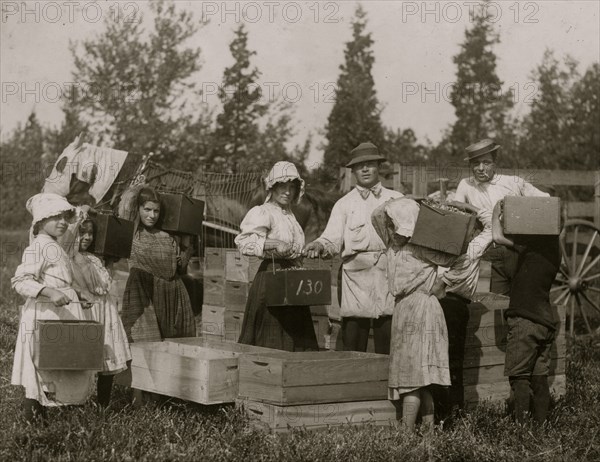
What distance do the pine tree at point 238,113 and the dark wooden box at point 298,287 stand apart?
65.4 feet

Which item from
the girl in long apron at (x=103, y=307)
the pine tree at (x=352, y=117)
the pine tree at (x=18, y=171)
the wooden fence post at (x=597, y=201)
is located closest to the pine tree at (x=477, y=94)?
the pine tree at (x=352, y=117)

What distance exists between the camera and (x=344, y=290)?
7055 mm

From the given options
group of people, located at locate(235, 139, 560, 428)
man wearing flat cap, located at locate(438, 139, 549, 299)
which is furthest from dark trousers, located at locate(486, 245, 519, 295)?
group of people, located at locate(235, 139, 560, 428)

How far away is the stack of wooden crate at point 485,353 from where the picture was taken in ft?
23.0

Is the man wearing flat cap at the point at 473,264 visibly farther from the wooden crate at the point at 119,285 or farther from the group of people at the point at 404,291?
the wooden crate at the point at 119,285

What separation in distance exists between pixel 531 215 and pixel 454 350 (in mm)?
1313

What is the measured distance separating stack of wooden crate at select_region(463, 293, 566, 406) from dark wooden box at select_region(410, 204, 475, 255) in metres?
1.24

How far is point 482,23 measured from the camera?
39344 mm

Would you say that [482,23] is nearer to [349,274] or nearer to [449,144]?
[449,144]

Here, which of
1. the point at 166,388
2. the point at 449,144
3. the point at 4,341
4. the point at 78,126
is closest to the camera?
the point at 166,388

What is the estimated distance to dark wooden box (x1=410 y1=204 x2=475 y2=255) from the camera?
5.91 meters

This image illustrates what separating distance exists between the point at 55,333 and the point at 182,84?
20.8 m

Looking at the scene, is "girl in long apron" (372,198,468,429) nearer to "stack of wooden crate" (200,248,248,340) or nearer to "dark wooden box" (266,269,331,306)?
"dark wooden box" (266,269,331,306)

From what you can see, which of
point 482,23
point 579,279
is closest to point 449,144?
point 482,23
